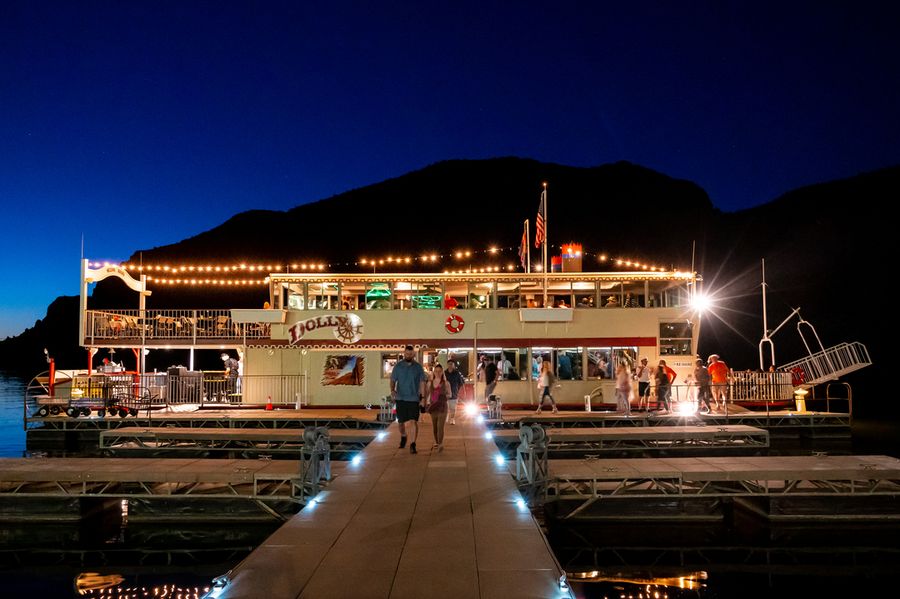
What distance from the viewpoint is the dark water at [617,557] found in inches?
445

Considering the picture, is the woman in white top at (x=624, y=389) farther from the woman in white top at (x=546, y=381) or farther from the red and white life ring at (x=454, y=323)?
the red and white life ring at (x=454, y=323)

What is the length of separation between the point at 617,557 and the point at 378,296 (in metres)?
16.4

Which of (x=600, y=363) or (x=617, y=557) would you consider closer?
(x=617, y=557)

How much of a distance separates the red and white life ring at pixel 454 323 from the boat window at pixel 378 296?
2347mm

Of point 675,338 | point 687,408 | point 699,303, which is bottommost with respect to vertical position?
point 687,408

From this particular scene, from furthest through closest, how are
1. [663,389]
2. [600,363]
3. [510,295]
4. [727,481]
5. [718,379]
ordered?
1. [510,295]
2. [600,363]
3. [718,379]
4. [663,389]
5. [727,481]

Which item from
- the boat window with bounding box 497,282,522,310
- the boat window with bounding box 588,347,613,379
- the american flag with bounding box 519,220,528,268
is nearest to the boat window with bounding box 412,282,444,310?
the boat window with bounding box 497,282,522,310

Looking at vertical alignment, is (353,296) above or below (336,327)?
above

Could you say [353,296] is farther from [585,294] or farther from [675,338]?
[675,338]

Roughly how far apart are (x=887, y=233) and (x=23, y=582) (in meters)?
115

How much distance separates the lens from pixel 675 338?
26.7 m

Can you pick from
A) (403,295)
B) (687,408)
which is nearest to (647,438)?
(687,408)

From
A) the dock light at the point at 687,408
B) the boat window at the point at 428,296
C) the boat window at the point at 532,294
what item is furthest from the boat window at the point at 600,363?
the boat window at the point at 428,296

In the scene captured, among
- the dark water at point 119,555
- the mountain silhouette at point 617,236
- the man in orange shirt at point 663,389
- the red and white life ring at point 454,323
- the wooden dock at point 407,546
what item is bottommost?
the dark water at point 119,555
